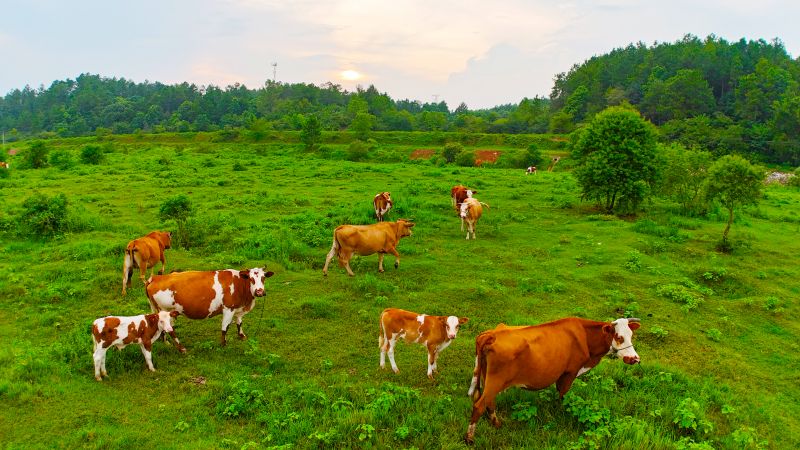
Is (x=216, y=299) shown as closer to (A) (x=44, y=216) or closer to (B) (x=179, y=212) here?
(B) (x=179, y=212)

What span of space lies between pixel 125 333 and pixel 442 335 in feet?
17.5

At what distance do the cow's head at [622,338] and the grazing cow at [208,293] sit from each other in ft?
20.6

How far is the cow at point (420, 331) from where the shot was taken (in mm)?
8383

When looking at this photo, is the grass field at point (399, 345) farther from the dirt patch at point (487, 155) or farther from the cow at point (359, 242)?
the dirt patch at point (487, 155)

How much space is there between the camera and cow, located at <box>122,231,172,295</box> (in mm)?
11922

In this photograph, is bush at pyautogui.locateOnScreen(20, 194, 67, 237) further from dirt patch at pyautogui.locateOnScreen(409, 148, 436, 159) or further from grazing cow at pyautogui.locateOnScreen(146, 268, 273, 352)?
dirt patch at pyautogui.locateOnScreen(409, 148, 436, 159)

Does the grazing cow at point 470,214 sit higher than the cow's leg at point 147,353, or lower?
higher

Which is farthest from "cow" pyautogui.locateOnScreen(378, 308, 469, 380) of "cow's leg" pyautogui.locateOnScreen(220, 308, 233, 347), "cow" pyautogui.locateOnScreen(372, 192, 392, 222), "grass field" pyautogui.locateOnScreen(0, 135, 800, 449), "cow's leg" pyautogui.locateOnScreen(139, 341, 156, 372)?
"cow" pyautogui.locateOnScreen(372, 192, 392, 222)

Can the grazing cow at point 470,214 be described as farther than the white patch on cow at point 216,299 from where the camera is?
Yes

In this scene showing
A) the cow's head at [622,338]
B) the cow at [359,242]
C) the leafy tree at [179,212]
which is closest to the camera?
the cow's head at [622,338]

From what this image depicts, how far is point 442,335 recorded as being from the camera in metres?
8.38

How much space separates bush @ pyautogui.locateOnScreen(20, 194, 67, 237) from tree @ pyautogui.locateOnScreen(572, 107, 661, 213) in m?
21.7

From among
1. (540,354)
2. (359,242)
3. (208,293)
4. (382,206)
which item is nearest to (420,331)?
(540,354)

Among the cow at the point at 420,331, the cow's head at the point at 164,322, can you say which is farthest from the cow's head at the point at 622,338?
the cow's head at the point at 164,322
